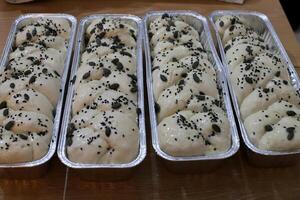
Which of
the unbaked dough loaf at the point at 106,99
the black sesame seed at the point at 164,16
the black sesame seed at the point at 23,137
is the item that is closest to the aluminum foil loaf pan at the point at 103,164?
the unbaked dough loaf at the point at 106,99

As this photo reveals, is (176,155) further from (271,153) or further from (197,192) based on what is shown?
(271,153)

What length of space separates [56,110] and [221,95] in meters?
0.79

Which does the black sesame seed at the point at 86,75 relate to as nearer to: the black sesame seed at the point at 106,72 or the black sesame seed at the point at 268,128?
→ the black sesame seed at the point at 106,72

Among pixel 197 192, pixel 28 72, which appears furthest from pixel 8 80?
pixel 197 192

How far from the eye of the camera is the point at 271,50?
216cm

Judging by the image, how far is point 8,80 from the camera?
1.79 metres

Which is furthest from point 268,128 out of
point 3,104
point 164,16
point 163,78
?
point 3,104

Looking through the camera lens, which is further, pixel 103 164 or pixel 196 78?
pixel 196 78

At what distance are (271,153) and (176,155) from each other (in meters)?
0.40

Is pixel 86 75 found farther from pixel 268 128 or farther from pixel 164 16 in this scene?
pixel 268 128

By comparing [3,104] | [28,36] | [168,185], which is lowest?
[168,185]

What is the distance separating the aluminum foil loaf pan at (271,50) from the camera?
1.61 meters

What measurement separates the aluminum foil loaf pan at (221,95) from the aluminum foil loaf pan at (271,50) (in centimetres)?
4

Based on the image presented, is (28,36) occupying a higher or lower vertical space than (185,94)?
higher
